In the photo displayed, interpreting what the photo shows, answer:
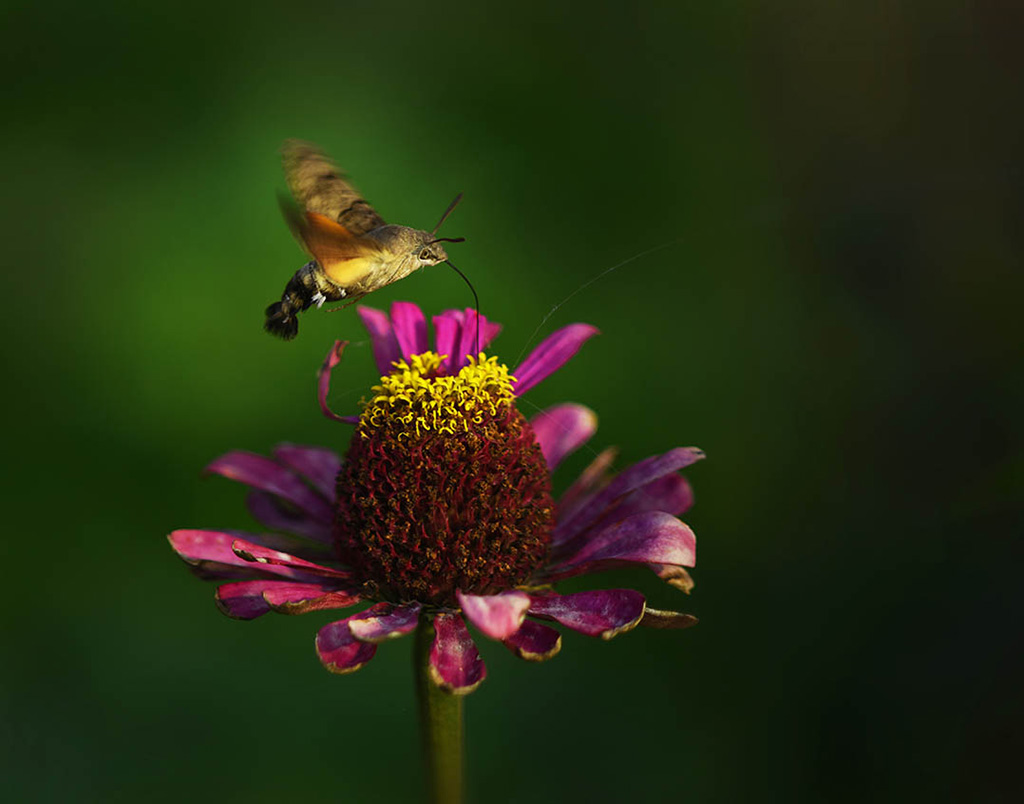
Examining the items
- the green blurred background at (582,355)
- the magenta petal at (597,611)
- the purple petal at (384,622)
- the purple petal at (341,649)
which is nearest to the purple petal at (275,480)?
the purple petal at (384,622)

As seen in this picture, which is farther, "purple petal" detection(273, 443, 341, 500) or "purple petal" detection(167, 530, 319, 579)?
"purple petal" detection(273, 443, 341, 500)

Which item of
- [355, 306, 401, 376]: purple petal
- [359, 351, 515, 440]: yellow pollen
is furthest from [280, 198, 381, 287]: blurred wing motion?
[355, 306, 401, 376]: purple petal

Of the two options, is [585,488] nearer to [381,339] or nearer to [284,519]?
[381,339]

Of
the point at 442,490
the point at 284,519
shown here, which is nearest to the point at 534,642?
the point at 442,490

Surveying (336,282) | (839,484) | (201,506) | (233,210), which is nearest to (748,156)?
(839,484)

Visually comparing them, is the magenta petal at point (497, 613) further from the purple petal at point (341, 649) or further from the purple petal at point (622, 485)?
the purple petal at point (622, 485)

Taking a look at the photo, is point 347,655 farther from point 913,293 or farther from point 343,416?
point 913,293

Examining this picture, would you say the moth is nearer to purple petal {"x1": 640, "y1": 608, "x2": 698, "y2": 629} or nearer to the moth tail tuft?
the moth tail tuft
